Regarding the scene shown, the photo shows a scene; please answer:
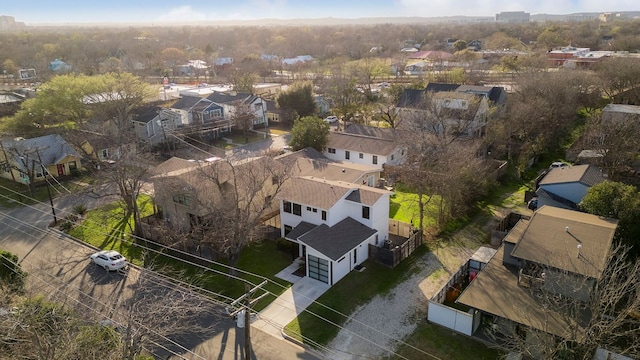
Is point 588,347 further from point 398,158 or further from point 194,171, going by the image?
point 398,158

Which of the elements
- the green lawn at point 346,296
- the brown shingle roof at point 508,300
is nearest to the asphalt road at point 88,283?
the green lawn at point 346,296

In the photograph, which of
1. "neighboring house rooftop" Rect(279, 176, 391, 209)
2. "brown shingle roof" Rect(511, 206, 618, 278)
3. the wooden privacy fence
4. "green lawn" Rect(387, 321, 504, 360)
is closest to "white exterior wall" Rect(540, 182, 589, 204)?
"brown shingle roof" Rect(511, 206, 618, 278)

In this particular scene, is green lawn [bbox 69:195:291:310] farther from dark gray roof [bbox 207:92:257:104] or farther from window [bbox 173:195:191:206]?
dark gray roof [bbox 207:92:257:104]

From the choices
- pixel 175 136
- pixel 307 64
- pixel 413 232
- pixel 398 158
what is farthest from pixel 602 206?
pixel 307 64

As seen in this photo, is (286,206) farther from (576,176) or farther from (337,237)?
(576,176)

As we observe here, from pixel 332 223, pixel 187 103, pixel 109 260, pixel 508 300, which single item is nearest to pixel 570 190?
pixel 508 300

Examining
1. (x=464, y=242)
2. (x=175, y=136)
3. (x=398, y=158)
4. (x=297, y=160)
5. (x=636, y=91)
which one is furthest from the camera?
(x=636, y=91)

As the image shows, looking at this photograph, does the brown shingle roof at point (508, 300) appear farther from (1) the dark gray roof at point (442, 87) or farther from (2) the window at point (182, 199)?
(1) the dark gray roof at point (442, 87)

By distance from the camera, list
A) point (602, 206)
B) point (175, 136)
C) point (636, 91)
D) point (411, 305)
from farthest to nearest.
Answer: point (636, 91), point (175, 136), point (602, 206), point (411, 305)
